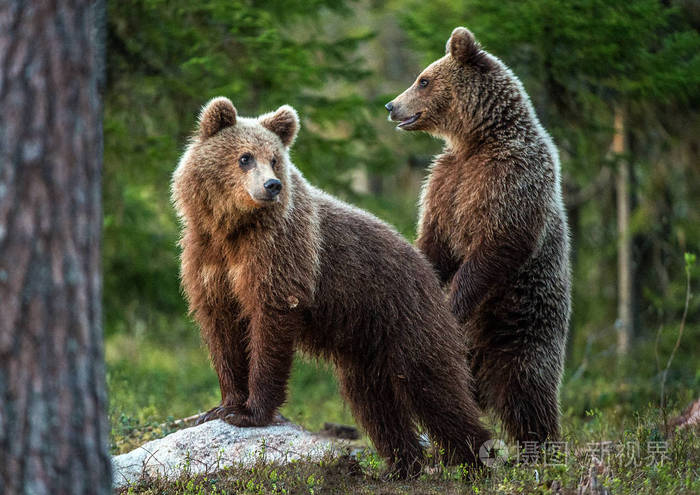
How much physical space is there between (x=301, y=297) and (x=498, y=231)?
172 centimetres

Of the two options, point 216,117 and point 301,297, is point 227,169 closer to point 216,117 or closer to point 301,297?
point 216,117

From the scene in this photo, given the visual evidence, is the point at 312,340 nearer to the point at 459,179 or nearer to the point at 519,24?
the point at 459,179

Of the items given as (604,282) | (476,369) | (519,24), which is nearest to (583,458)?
(476,369)

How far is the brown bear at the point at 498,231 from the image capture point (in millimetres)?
5922

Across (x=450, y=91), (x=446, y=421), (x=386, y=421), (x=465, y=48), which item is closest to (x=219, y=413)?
(x=386, y=421)

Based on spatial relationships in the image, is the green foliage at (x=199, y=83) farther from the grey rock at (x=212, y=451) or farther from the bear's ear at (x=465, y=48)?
the grey rock at (x=212, y=451)

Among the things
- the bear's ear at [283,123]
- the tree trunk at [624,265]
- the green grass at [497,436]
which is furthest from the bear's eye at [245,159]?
the tree trunk at [624,265]

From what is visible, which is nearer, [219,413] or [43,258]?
[43,258]

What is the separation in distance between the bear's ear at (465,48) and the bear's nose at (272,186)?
2264 mm

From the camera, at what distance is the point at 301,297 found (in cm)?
511

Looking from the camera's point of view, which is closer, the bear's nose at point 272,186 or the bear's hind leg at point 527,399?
the bear's nose at point 272,186

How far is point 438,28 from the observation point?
930 cm

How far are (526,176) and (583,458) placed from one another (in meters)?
2.12

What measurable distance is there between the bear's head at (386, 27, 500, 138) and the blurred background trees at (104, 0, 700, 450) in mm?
2429
